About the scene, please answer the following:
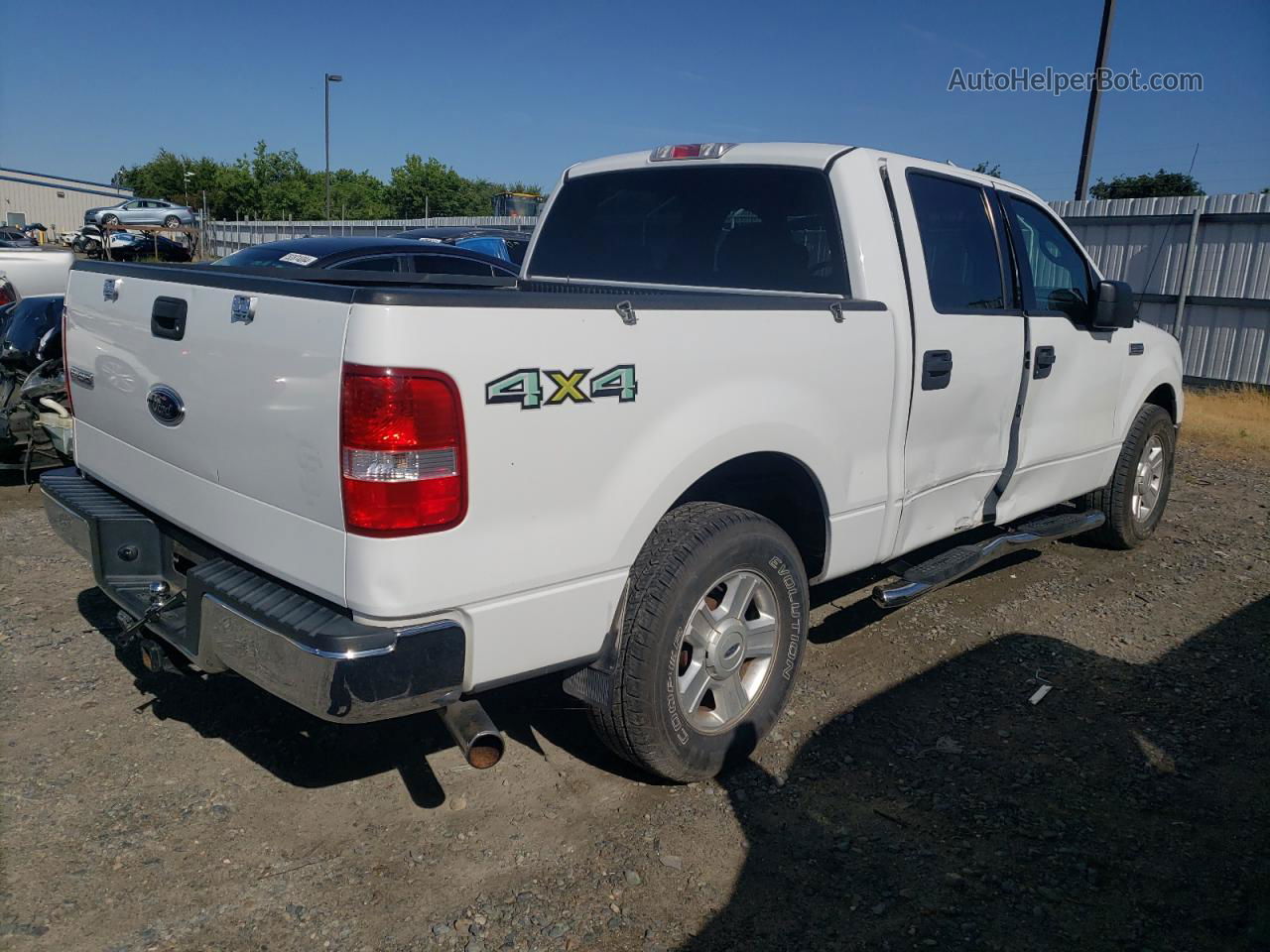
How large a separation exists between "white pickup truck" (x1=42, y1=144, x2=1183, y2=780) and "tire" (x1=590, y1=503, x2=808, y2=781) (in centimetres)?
1

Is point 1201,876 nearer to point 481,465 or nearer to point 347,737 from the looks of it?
point 481,465

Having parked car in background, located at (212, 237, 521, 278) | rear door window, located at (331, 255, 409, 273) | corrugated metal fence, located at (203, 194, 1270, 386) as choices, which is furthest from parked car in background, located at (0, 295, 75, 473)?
corrugated metal fence, located at (203, 194, 1270, 386)

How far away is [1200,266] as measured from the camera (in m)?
12.1

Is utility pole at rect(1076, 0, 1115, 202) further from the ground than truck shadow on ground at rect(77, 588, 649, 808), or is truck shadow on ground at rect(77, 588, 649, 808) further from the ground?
utility pole at rect(1076, 0, 1115, 202)

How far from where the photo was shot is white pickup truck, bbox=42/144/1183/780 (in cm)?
233

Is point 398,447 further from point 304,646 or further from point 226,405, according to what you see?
point 226,405

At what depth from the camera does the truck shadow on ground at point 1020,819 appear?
2.63m

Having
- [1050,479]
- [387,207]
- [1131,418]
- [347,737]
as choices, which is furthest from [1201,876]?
[387,207]

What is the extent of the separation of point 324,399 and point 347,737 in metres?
1.67

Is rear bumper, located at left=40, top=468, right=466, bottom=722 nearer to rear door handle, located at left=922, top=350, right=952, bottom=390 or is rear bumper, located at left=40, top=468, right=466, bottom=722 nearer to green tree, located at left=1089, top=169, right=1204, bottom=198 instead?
rear door handle, located at left=922, top=350, right=952, bottom=390

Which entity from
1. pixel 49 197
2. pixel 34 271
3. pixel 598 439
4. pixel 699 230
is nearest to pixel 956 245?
pixel 699 230

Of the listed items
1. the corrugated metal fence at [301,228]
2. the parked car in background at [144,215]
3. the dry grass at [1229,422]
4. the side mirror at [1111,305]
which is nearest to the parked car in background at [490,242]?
the corrugated metal fence at [301,228]

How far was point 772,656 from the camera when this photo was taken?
11.1 ft

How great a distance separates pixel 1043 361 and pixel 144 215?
42137 mm
